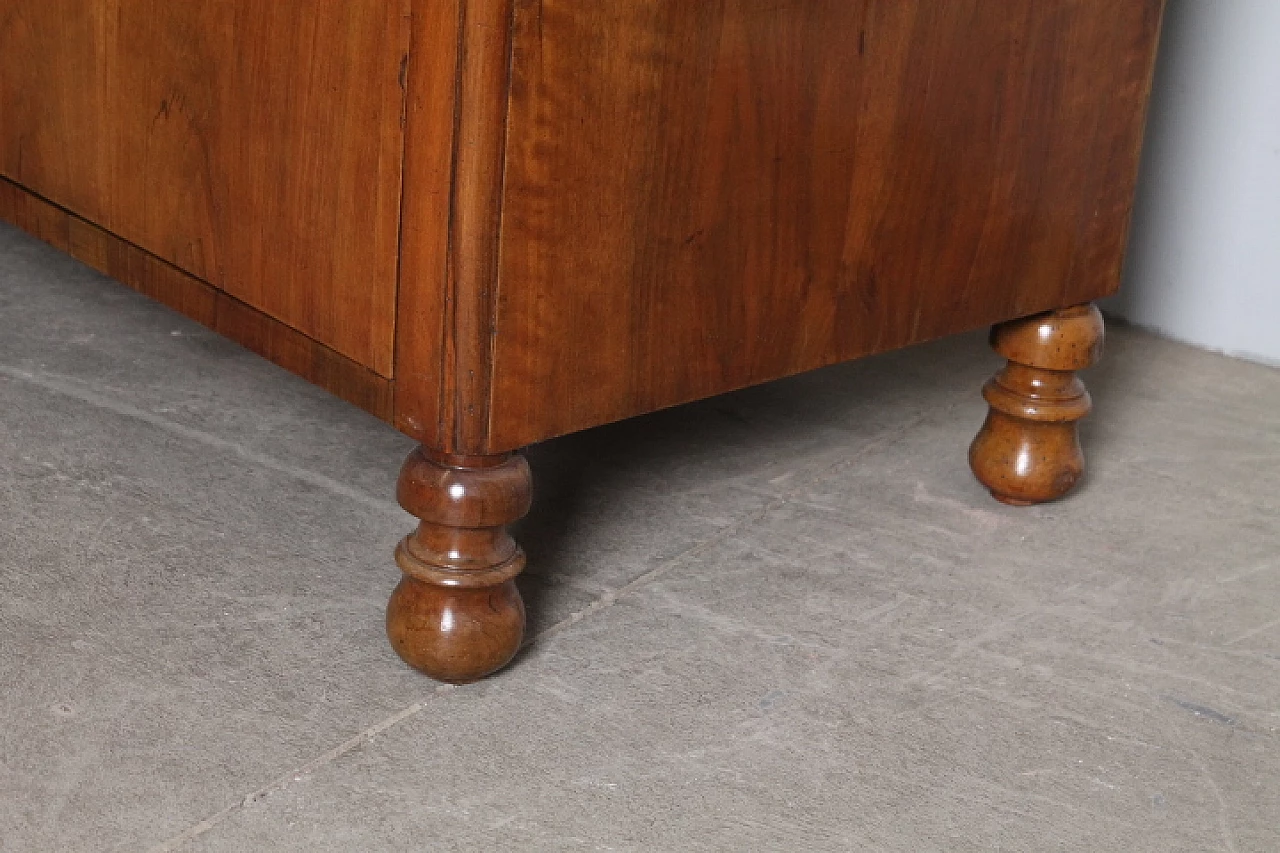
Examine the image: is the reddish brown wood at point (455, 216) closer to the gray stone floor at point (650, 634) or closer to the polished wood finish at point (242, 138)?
the polished wood finish at point (242, 138)

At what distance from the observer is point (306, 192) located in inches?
41.0

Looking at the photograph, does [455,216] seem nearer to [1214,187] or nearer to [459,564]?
[459,564]

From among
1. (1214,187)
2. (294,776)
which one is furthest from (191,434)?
(1214,187)

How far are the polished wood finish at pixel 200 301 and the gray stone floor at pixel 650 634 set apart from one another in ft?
0.60

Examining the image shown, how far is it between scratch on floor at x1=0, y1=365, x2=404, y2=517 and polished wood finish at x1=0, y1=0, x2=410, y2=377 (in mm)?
249

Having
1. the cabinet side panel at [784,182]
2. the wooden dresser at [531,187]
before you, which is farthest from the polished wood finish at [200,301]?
the cabinet side panel at [784,182]

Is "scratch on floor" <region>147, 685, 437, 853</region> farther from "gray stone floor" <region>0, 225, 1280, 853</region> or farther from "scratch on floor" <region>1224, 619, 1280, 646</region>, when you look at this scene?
"scratch on floor" <region>1224, 619, 1280, 646</region>

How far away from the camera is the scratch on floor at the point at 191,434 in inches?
53.4

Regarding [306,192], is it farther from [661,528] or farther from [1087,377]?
[1087,377]

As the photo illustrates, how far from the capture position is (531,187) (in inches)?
37.5

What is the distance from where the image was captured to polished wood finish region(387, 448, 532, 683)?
1.03 metres

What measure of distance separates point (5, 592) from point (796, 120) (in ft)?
2.04

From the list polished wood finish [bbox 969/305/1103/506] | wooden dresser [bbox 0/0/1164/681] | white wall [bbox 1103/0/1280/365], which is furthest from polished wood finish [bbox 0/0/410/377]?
white wall [bbox 1103/0/1280/365]

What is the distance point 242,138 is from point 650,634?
17.1 inches
